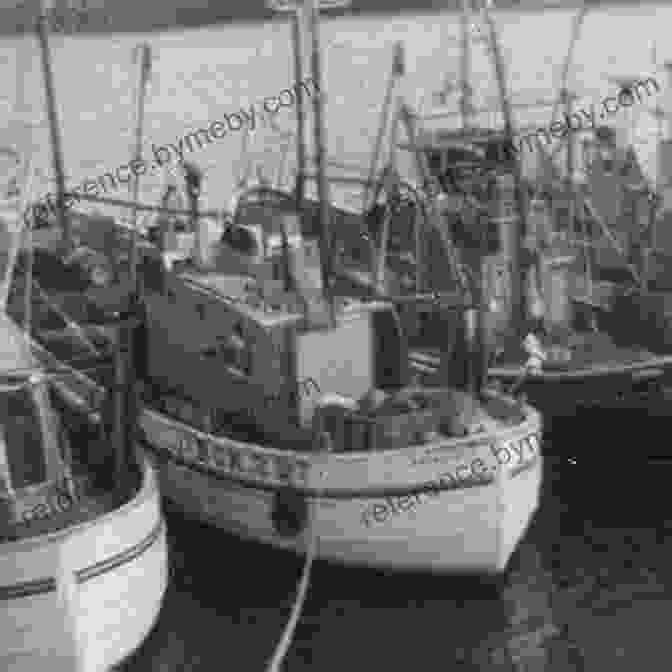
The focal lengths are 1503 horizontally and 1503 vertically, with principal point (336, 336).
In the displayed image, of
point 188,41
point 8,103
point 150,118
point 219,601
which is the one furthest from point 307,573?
point 188,41

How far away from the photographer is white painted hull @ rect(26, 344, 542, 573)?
13828 millimetres

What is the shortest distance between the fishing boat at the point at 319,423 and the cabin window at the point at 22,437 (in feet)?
7.32

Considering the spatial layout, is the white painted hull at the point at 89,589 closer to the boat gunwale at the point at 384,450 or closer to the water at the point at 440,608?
Result: the water at the point at 440,608

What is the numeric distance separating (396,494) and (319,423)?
1.02 meters

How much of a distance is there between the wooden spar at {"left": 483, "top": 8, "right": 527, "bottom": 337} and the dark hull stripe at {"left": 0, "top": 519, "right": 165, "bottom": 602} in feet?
22.8

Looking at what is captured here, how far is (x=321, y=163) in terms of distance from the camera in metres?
14.7

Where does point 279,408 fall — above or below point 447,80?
below

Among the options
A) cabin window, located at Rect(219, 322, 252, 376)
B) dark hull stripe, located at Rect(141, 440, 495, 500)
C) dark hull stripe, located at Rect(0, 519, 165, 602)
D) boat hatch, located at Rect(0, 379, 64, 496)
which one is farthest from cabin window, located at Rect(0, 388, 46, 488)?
cabin window, located at Rect(219, 322, 252, 376)

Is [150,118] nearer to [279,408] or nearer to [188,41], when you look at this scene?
[188,41]

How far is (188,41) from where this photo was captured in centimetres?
5188

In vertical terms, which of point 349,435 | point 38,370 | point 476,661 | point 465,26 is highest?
point 465,26

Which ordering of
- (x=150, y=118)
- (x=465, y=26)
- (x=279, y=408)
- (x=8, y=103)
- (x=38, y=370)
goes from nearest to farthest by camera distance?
(x=38, y=370), (x=279, y=408), (x=465, y=26), (x=8, y=103), (x=150, y=118)

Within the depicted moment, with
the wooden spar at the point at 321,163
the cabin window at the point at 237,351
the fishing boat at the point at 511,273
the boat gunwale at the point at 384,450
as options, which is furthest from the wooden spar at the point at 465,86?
the boat gunwale at the point at 384,450

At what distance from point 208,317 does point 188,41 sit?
37769 millimetres
